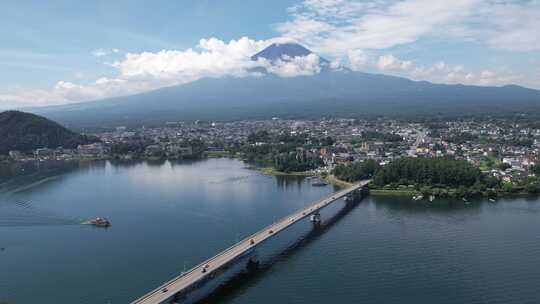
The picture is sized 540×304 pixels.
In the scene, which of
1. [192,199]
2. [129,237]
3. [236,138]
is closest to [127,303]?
[129,237]

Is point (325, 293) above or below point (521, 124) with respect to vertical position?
below

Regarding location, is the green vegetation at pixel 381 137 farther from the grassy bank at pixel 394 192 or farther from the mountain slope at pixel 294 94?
the mountain slope at pixel 294 94

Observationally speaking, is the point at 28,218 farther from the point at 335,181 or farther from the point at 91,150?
the point at 91,150

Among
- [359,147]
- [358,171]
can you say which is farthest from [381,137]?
[358,171]

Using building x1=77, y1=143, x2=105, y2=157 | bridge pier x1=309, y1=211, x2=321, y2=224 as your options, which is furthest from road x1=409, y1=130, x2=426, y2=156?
building x1=77, y1=143, x2=105, y2=157

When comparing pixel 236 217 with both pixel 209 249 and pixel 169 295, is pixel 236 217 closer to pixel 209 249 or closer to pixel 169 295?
pixel 209 249

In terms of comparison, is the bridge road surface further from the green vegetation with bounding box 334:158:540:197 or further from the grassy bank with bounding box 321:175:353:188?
the grassy bank with bounding box 321:175:353:188
